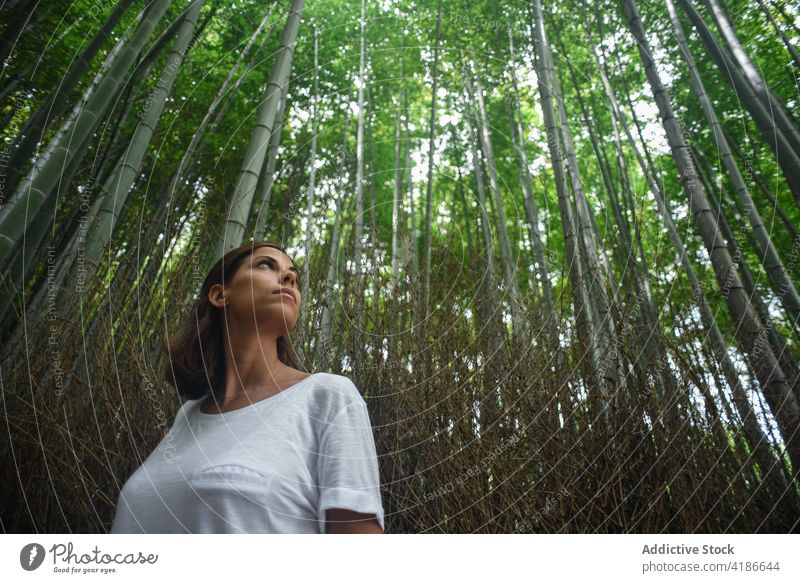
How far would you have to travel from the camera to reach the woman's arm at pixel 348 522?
0.67m

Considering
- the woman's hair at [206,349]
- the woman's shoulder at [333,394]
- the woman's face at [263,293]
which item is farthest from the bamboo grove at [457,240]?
the woman's shoulder at [333,394]

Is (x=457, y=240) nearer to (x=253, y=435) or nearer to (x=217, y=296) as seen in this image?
(x=217, y=296)

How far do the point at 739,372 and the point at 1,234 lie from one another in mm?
1513

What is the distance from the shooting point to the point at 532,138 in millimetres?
1498

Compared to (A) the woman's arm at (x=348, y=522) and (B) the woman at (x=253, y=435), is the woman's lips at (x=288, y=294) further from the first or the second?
(A) the woman's arm at (x=348, y=522)

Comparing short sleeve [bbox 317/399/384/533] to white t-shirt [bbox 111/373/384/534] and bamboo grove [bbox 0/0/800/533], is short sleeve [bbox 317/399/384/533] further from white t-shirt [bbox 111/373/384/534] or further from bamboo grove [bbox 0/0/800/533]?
bamboo grove [bbox 0/0/800/533]

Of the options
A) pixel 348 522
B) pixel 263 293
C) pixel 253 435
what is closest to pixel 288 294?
pixel 263 293

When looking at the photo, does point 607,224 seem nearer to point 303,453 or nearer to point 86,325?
point 303,453

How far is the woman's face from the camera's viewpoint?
89cm

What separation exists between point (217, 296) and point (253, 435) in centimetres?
31

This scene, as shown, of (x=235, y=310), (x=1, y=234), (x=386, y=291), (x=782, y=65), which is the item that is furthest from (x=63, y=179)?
(x=782, y=65)

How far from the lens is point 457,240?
142cm

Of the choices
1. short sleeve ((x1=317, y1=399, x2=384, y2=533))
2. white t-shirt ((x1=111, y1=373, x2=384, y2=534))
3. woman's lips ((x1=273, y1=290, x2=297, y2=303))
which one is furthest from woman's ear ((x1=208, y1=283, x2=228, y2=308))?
short sleeve ((x1=317, y1=399, x2=384, y2=533))

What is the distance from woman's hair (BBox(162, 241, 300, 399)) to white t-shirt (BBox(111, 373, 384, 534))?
0.41 feet
